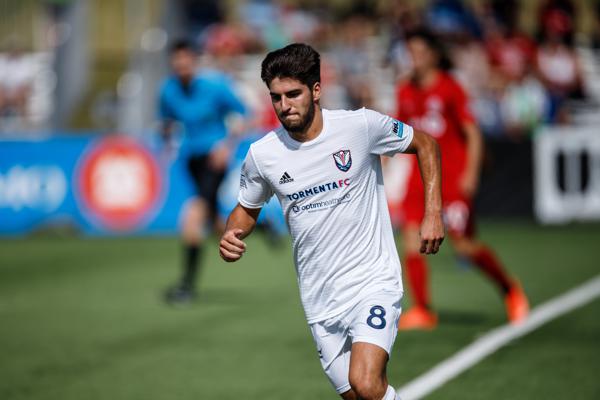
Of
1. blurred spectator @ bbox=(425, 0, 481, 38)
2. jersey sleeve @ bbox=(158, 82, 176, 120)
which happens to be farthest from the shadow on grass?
blurred spectator @ bbox=(425, 0, 481, 38)

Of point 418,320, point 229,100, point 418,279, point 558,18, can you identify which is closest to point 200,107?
point 229,100

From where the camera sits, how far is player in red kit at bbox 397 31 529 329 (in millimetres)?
8617

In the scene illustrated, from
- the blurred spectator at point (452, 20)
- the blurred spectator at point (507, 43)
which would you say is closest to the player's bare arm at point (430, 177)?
the blurred spectator at point (507, 43)

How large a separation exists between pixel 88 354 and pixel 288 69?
4040 millimetres

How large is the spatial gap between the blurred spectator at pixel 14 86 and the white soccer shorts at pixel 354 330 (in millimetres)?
20626

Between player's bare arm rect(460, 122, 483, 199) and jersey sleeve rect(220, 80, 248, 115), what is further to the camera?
jersey sleeve rect(220, 80, 248, 115)

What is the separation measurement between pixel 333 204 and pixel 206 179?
6256 mm

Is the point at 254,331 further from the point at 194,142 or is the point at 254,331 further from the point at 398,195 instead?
the point at 398,195

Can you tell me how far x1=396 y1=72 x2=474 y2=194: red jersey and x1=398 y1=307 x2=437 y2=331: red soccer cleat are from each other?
1076 mm

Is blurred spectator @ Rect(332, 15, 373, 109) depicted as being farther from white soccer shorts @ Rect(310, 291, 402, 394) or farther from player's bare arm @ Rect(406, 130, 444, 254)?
white soccer shorts @ Rect(310, 291, 402, 394)

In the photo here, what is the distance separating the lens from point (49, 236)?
1723 centimetres

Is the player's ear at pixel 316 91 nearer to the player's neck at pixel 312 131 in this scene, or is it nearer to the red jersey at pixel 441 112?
the player's neck at pixel 312 131

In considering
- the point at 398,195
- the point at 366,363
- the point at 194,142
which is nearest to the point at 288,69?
the point at 366,363

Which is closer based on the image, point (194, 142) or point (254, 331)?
point (254, 331)
